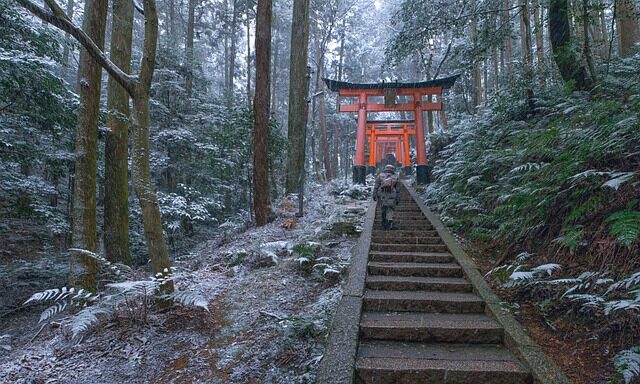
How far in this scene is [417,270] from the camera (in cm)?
545

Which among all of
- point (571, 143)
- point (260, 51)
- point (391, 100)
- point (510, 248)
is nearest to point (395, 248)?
point (510, 248)

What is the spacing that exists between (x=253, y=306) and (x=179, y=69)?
11.3 m

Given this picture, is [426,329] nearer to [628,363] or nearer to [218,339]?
[628,363]

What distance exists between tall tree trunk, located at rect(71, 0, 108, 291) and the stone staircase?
3.88m

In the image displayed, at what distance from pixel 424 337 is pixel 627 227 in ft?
7.03

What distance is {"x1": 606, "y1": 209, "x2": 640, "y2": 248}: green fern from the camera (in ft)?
10.2

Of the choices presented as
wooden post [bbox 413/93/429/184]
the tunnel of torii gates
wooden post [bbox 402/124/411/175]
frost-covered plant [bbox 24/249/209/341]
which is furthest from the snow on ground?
wooden post [bbox 402/124/411/175]

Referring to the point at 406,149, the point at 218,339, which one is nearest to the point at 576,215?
the point at 218,339

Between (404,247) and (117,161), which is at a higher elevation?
(117,161)

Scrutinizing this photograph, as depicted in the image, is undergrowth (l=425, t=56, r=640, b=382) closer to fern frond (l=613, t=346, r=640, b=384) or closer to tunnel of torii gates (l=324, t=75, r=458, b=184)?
fern frond (l=613, t=346, r=640, b=384)

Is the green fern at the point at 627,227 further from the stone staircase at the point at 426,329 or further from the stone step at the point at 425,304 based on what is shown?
the stone step at the point at 425,304

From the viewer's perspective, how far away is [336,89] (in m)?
15.3

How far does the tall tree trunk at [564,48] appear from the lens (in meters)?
7.99

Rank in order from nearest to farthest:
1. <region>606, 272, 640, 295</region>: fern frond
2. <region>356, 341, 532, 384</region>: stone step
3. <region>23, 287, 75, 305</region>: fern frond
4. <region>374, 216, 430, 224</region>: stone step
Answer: <region>606, 272, 640, 295</region>: fern frond < <region>356, 341, 532, 384</region>: stone step < <region>23, 287, 75, 305</region>: fern frond < <region>374, 216, 430, 224</region>: stone step
